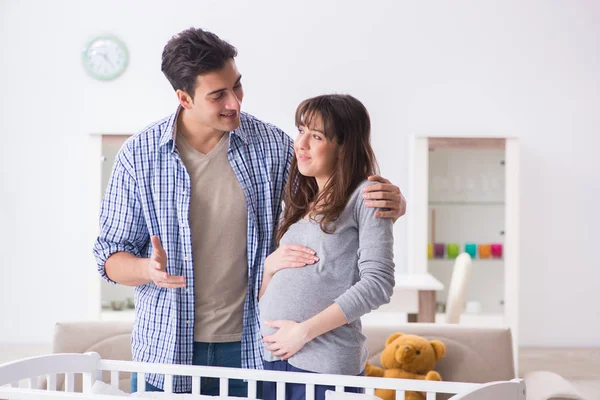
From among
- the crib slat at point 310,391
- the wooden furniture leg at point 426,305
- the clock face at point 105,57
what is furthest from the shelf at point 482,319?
the crib slat at point 310,391

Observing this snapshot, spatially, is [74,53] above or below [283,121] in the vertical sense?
above

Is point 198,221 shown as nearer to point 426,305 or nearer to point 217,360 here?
point 217,360

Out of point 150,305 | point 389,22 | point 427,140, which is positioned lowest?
Answer: point 150,305

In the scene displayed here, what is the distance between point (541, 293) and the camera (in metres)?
5.35

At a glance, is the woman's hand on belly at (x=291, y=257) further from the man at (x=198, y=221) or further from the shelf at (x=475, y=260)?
the shelf at (x=475, y=260)

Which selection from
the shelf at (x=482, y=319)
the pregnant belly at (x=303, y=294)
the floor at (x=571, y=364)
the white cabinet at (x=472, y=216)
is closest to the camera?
the pregnant belly at (x=303, y=294)

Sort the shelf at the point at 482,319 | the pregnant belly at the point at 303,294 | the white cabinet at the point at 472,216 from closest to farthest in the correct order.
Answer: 1. the pregnant belly at the point at 303,294
2. the white cabinet at the point at 472,216
3. the shelf at the point at 482,319

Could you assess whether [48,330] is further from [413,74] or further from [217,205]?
[217,205]

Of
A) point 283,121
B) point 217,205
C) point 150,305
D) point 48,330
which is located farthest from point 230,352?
point 48,330

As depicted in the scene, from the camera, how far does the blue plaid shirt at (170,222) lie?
1.67m

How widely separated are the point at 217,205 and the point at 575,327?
432 cm

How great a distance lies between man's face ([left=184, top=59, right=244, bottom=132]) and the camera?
1680mm

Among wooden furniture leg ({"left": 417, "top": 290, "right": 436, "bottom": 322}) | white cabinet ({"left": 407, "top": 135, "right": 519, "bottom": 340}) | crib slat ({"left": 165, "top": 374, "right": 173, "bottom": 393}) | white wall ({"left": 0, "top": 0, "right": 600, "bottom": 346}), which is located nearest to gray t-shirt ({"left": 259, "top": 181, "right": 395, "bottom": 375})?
crib slat ({"left": 165, "top": 374, "right": 173, "bottom": 393})

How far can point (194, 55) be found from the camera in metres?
1.68
